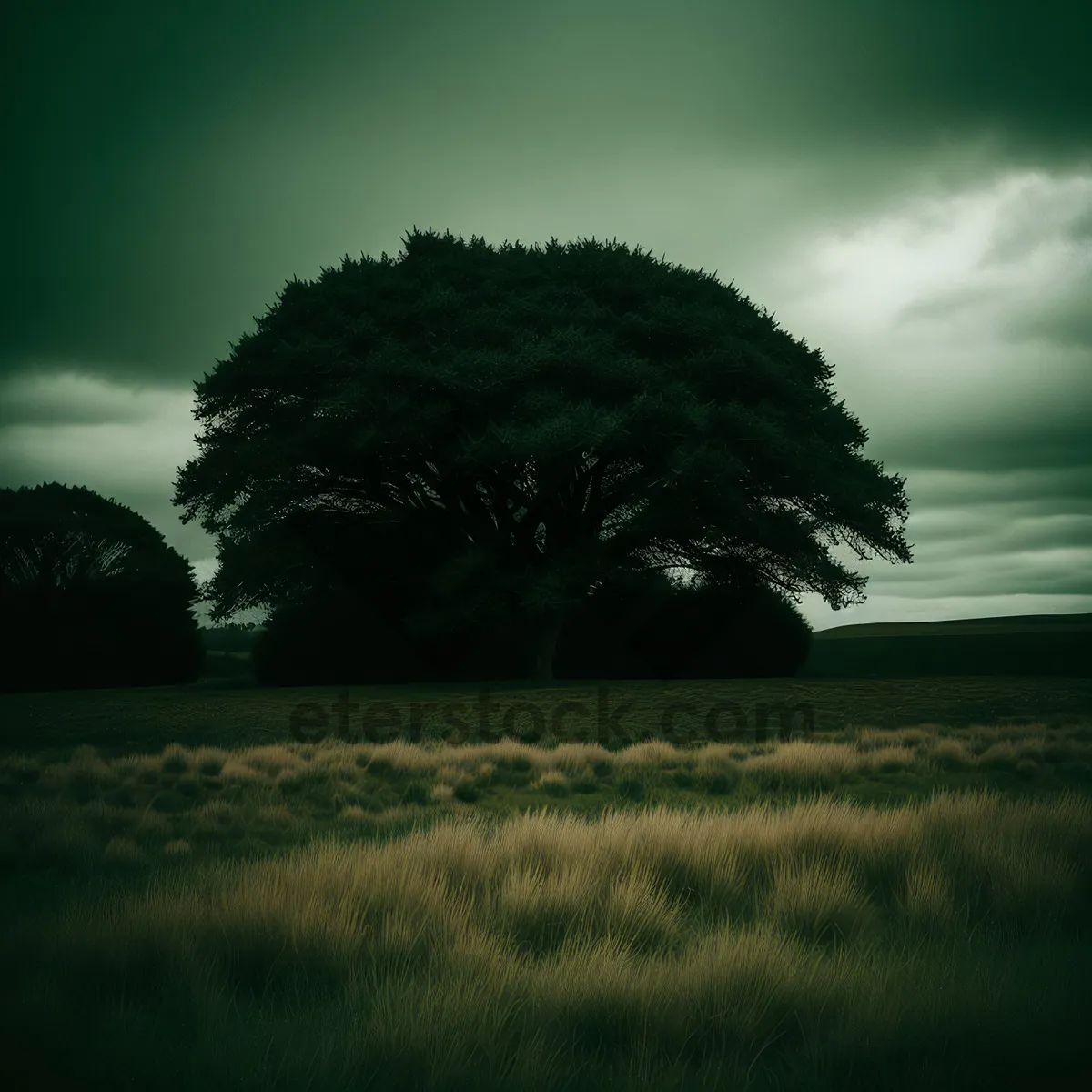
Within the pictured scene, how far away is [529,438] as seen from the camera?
62.1 ft

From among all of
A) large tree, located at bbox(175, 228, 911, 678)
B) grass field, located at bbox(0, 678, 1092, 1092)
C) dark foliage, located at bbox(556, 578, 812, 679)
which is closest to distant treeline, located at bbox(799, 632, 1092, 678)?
dark foliage, located at bbox(556, 578, 812, 679)

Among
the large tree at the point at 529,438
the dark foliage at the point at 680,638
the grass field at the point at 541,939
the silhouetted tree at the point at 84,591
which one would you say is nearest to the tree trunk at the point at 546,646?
the large tree at the point at 529,438

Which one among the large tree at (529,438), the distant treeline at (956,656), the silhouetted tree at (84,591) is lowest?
the distant treeline at (956,656)

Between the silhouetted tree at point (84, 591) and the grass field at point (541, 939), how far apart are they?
15.3m

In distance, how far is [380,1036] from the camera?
279 centimetres

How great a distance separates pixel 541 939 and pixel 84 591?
22.4 metres

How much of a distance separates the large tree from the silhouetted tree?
2027 millimetres

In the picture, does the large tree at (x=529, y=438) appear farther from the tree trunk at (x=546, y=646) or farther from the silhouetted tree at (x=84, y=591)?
the silhouetted tree at (x=84, y=591)

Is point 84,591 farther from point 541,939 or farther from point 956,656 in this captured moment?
point 956,656

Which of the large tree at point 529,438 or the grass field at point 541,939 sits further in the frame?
the large tree at point 529,438

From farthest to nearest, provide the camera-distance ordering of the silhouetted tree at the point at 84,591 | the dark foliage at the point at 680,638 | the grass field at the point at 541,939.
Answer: the dark foliage at the point at 680,638
the silhouetted tree at the point at 84,591
the grass field at the point at 541,939

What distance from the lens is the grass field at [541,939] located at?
276cm

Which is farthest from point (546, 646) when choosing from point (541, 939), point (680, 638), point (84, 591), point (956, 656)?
point (541, 939)

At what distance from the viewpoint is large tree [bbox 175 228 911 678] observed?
20625 millimetres
